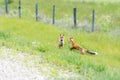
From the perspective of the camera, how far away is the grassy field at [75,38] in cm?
1347

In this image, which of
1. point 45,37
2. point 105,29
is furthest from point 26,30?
point 105,29

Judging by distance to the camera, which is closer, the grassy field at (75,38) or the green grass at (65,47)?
the green grass at (65,47)

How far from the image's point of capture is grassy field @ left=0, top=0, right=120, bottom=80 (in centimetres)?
1347

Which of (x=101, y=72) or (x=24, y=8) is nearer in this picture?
(x=101, y=72)

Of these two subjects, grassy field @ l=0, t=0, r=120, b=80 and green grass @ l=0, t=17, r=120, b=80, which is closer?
green grass @ l=0, t=17, r=120, b=80

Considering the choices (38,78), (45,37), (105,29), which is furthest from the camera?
(105,29)

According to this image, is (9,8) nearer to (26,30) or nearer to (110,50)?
(26,30)

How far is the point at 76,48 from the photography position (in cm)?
2064

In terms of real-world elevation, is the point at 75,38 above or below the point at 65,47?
above

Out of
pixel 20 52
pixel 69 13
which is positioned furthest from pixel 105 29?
pixel 20 52

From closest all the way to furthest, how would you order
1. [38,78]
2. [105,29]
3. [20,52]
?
1. [38,78]
2. [20,52]
3. [105,29]

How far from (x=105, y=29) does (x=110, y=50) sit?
46.2 feet

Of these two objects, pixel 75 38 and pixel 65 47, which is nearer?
pixel 65 47

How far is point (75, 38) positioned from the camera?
24797mm
